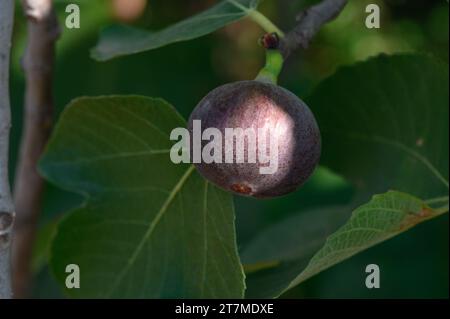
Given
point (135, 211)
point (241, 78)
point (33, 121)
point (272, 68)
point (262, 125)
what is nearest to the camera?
point (262, 125)

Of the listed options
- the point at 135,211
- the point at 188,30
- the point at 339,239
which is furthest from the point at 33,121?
the point at 339,239

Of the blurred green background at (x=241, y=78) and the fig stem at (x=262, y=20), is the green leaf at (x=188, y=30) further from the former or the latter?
the blurred green background at (x=241, y=78)

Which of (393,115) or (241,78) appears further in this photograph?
(241,78)

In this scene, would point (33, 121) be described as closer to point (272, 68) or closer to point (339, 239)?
point (272, 68)

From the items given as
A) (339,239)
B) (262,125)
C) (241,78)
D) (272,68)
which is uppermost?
(241,78)

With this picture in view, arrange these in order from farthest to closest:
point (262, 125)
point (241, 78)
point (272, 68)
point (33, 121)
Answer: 1. point (241, 78)
2. point (33, 121)
3. point (272, 68)
4. point (262, 125)
